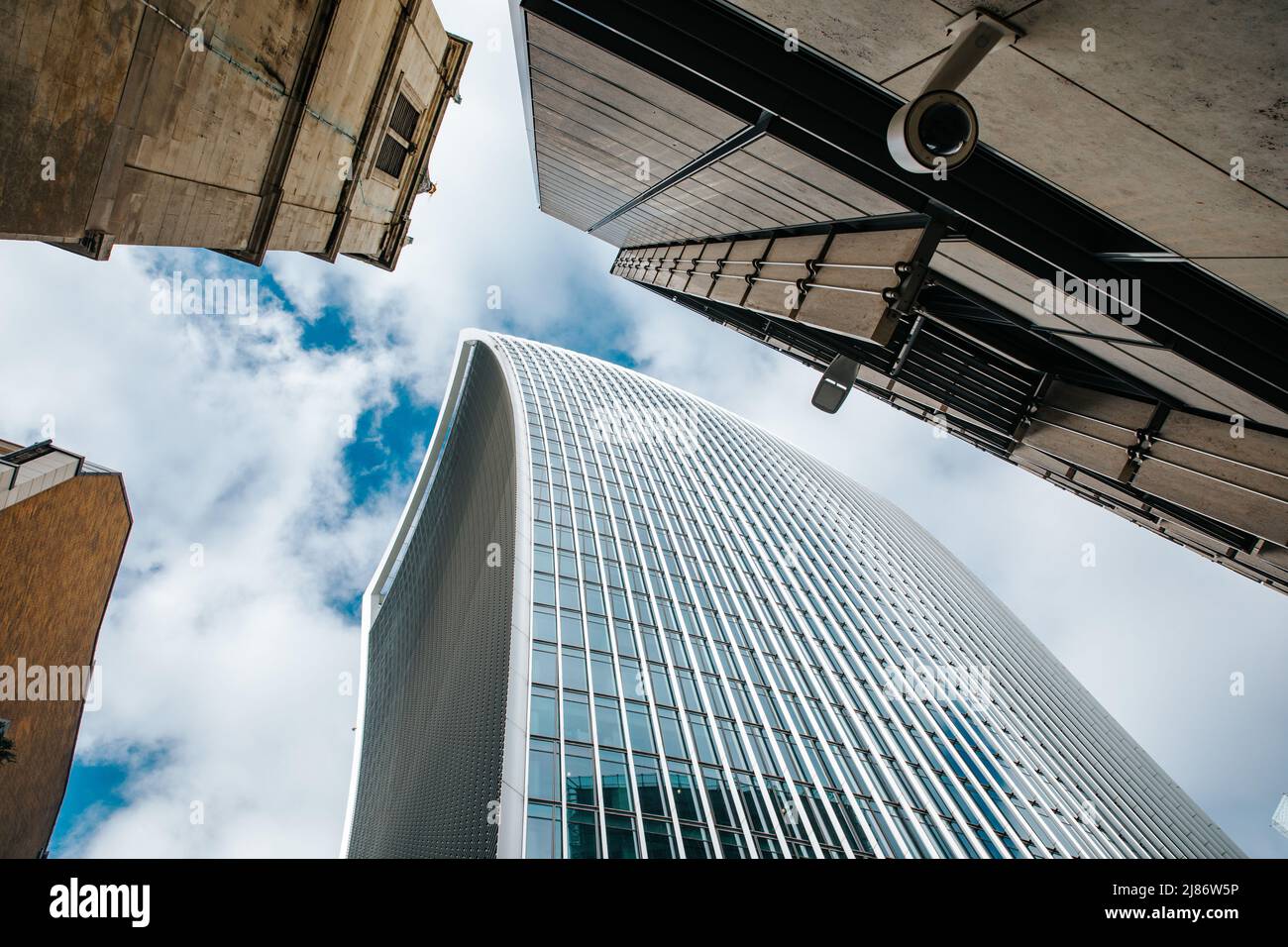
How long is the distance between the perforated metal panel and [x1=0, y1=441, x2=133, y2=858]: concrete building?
13872mm

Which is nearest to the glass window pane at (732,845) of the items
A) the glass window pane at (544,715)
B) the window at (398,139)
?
the glass window pane at (544,715)

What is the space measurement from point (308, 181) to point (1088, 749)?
5657 cm

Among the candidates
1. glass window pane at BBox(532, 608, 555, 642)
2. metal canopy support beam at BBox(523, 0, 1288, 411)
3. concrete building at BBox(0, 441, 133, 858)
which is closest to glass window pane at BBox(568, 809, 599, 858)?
glass window pane at BBox(532, 608, 555, 642)

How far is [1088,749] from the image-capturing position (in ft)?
143

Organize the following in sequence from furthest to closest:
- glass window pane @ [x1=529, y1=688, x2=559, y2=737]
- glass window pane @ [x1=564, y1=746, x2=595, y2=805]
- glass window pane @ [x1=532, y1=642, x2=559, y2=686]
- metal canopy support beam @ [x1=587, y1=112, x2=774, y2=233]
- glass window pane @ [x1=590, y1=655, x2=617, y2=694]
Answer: glass window pane @ [x1=590, y1=655, x2=617, y2=694] → glass window pane @ [x1=532, y1=642, x2=559, y2=686] → glass window pane @ [x1=529, y1=688, x2=559, y2=737] → glass window pane @ [x1=564, y1=746, x2=595, y2=805] → metal canopy support beam @ [x1=587, y1=112, x2=774, y2=233]

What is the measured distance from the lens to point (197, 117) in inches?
272

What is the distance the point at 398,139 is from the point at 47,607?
18.7 metres

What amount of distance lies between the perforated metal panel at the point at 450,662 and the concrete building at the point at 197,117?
16.8m

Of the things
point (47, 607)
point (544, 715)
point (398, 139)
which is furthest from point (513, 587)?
point (398, 139)

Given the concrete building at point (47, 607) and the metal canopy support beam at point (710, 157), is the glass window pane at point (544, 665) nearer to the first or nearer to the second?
the concrete building at point (47, 607)

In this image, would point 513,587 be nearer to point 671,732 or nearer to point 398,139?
point 671,732

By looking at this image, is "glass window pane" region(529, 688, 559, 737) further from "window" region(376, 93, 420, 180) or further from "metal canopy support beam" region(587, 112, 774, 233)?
"window" region(376, 93, 420, 180)

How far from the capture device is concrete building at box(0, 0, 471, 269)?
4.96m
